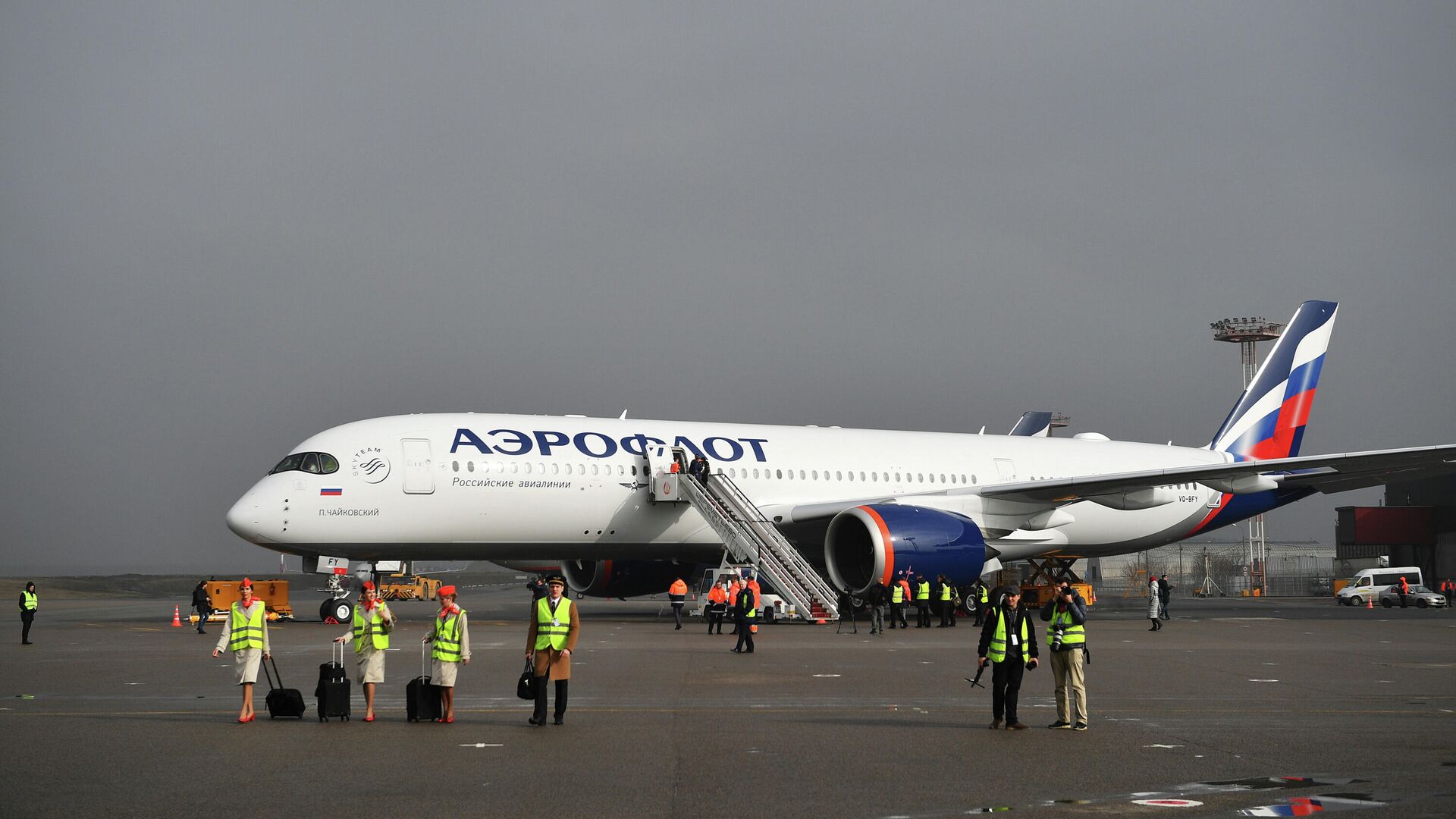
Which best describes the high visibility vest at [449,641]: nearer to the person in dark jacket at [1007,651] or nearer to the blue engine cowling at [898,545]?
the person in dark jacket at [1007,651]

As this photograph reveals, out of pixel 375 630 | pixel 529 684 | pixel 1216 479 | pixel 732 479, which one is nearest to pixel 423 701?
pixel 375 630

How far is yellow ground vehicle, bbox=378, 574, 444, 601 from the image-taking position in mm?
53719

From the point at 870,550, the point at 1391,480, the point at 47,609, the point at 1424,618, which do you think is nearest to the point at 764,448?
the point at 870,550

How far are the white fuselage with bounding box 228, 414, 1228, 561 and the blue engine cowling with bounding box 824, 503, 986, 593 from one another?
1.65m

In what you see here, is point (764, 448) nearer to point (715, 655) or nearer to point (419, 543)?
point (419, 543)

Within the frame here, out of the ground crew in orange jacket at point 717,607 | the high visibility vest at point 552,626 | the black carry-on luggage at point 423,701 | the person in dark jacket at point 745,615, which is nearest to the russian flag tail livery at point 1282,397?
the ground crew in orange jacket at point 717,607

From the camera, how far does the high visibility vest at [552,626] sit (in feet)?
38.1

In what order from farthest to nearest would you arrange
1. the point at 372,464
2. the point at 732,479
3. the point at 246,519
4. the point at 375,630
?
the point at 732,479 < the point at 372,464 < the point at 246,519 < the point at 375,630

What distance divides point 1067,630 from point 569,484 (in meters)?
16.5

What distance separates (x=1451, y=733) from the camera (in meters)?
11.0

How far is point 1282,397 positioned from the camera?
3662 cm

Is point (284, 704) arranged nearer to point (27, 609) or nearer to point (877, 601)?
point (27, 609)

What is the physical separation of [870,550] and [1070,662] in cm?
1640

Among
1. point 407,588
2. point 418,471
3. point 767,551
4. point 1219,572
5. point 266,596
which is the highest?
point 418,471
